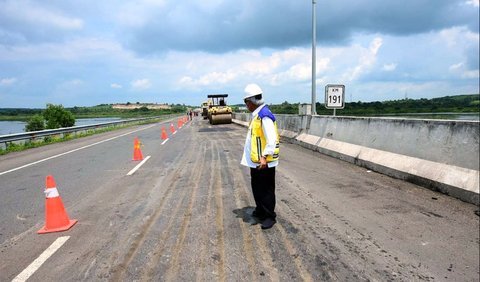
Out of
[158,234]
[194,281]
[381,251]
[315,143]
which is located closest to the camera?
[194,281]

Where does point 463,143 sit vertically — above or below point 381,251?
above

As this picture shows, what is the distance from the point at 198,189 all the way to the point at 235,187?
0.76 metres

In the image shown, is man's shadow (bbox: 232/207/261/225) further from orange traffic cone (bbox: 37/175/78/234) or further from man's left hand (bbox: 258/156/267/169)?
orange traffic cone (bbox: 37/175/78/234)

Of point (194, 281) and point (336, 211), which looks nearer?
point (194, 281)

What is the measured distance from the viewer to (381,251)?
12.8 feet

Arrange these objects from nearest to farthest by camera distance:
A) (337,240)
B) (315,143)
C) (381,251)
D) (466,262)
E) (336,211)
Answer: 1. (466,262)
2. (381,251)
3. (337,240)
4. (336,211)
5. (315,143)

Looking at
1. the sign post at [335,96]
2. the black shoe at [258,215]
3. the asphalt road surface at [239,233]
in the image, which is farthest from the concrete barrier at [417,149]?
the black shoe at [258,215]

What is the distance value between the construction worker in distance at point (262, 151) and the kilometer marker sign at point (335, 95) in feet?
27.4

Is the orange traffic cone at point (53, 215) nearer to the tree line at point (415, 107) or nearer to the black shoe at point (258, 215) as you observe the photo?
the black shoe at point (258, 215)

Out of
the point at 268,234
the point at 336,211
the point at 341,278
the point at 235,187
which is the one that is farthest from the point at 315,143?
the point at 341,278

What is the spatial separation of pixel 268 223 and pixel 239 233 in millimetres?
451

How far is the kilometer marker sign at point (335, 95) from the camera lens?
12.6 metres

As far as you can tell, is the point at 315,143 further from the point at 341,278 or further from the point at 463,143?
the point at 341,278

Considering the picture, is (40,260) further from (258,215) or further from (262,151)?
(262,151)
